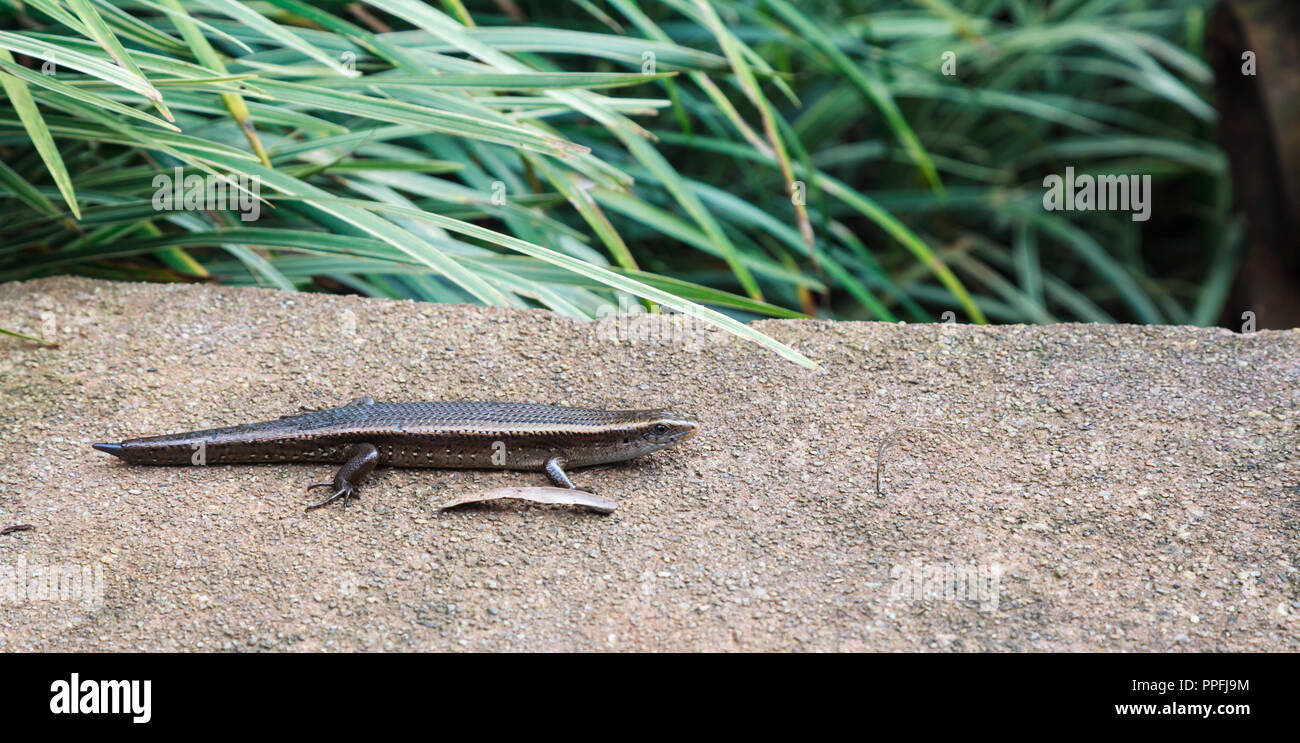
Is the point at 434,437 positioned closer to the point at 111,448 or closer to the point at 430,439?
the point at 430,439

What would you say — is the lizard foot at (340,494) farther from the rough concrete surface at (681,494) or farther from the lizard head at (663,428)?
the lizard head at (663,428)

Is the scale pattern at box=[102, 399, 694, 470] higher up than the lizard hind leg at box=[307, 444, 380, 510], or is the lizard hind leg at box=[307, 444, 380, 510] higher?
the scale pattern at box=[102, 399, 694, 470]

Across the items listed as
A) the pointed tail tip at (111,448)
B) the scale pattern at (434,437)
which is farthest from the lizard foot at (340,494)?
the pointed tail tip at (111,448)

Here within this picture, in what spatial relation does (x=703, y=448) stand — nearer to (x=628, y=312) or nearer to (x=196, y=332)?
(x=628, y=312)

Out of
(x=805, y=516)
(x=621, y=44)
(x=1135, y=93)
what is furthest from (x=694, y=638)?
(x=1135, y=93)

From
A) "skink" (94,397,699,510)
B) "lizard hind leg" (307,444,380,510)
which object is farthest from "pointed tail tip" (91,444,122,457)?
"lizard hind leg" (307,444,380,510)

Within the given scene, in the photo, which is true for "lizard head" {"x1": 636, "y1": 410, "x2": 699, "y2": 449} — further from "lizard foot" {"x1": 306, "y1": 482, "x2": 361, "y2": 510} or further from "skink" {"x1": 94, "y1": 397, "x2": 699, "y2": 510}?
"lizard foot" {"x1": 306, "y1": 482, "x2": 361, "y2": 510}
